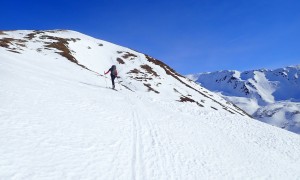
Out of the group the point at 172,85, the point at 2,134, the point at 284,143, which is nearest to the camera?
the point at 2,134

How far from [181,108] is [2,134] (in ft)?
67.1

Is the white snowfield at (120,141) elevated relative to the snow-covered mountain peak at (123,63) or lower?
lower

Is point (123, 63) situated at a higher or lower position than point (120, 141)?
higher

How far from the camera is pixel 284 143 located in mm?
26062

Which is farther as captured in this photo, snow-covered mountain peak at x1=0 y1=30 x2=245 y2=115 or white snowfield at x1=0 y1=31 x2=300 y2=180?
snow-covered mountain peak at x1=0 y1=30 x2=245 y2=115

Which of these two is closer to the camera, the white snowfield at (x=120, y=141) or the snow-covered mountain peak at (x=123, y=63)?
the white snowfield at (x=120, y=141)

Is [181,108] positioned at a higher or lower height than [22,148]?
higher

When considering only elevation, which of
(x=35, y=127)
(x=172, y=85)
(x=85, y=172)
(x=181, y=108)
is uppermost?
(x=172, y=85)

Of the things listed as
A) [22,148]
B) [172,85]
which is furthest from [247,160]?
[172,85]

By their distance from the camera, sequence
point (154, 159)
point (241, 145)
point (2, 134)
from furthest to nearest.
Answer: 1. point (241, 145)
2. point (154, 159)
3. point (2, 134)

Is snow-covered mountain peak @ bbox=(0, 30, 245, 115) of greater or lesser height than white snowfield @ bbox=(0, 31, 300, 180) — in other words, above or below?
above

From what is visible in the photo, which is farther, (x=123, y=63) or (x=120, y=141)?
(x=123, y=63)

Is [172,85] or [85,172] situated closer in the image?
[85,172]

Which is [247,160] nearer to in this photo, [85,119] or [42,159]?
[85,119]
